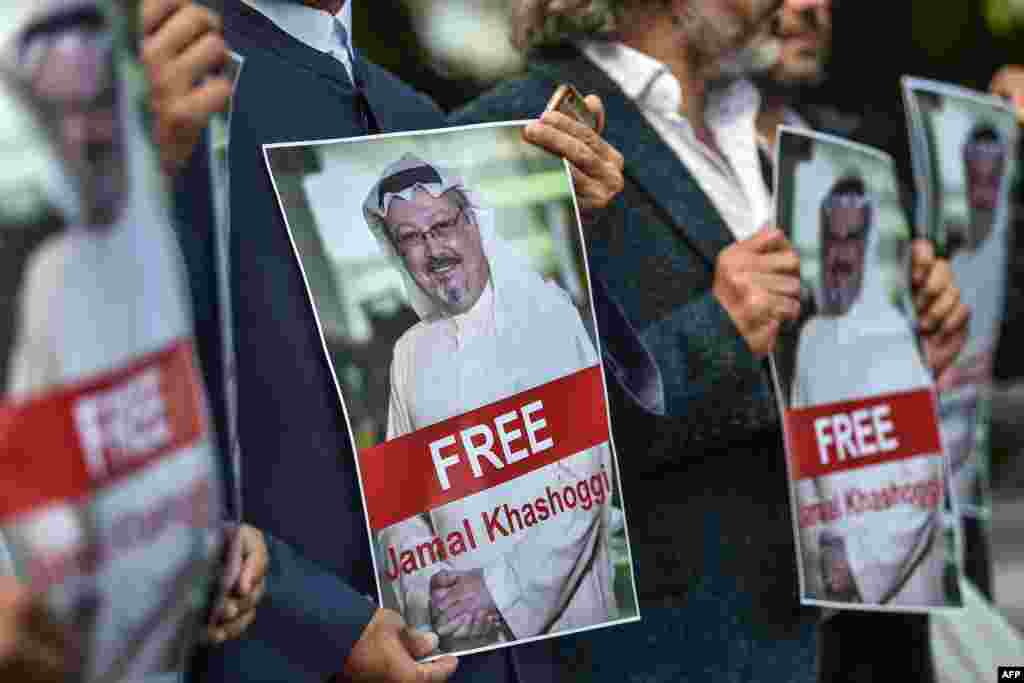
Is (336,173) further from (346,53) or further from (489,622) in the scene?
(489,622)

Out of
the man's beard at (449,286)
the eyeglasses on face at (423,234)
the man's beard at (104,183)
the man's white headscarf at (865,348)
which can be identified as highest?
the man's beard at (104,183)

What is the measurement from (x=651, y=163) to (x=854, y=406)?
1.55 feet

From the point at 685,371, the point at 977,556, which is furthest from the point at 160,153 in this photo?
the point at 977,556

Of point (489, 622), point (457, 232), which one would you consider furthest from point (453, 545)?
point (457, 232)

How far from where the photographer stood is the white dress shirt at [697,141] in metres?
2.73

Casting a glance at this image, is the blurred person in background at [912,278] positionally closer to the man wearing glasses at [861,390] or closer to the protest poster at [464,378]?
the man wearing glasses at [861,390]

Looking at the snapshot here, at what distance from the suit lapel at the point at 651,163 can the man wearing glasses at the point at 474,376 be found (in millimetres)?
550

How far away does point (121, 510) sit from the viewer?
1.15m

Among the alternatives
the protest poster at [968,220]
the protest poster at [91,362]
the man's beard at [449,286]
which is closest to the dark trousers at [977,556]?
the protest poster at [968,220]

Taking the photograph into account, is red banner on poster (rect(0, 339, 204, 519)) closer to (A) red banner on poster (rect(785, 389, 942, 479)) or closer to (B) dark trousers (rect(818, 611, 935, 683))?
(A) red banner on poster (rect(785, 389, 942, 479))

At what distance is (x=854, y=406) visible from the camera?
2773mm

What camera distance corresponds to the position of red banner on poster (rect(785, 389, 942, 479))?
2.70 m

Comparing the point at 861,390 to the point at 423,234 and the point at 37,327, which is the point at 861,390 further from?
the point at 37,327

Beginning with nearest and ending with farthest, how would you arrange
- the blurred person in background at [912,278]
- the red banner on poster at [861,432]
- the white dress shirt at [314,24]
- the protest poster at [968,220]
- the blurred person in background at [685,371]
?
the white dress shirt at [314,24]
the blurred person in background at [685,371]
the red banner on poster at [861,432]
the blurred person in background at [912,278]
the protest poster at [968,220]
